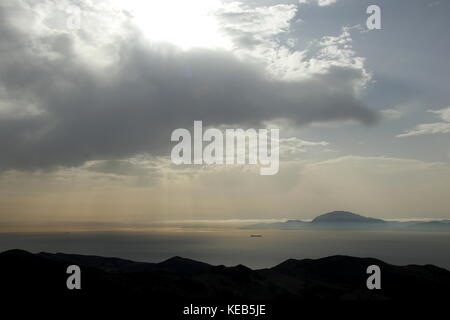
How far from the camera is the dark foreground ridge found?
116812 mm

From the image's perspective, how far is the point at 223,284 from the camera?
445 ft

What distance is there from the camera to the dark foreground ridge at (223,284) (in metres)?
117
